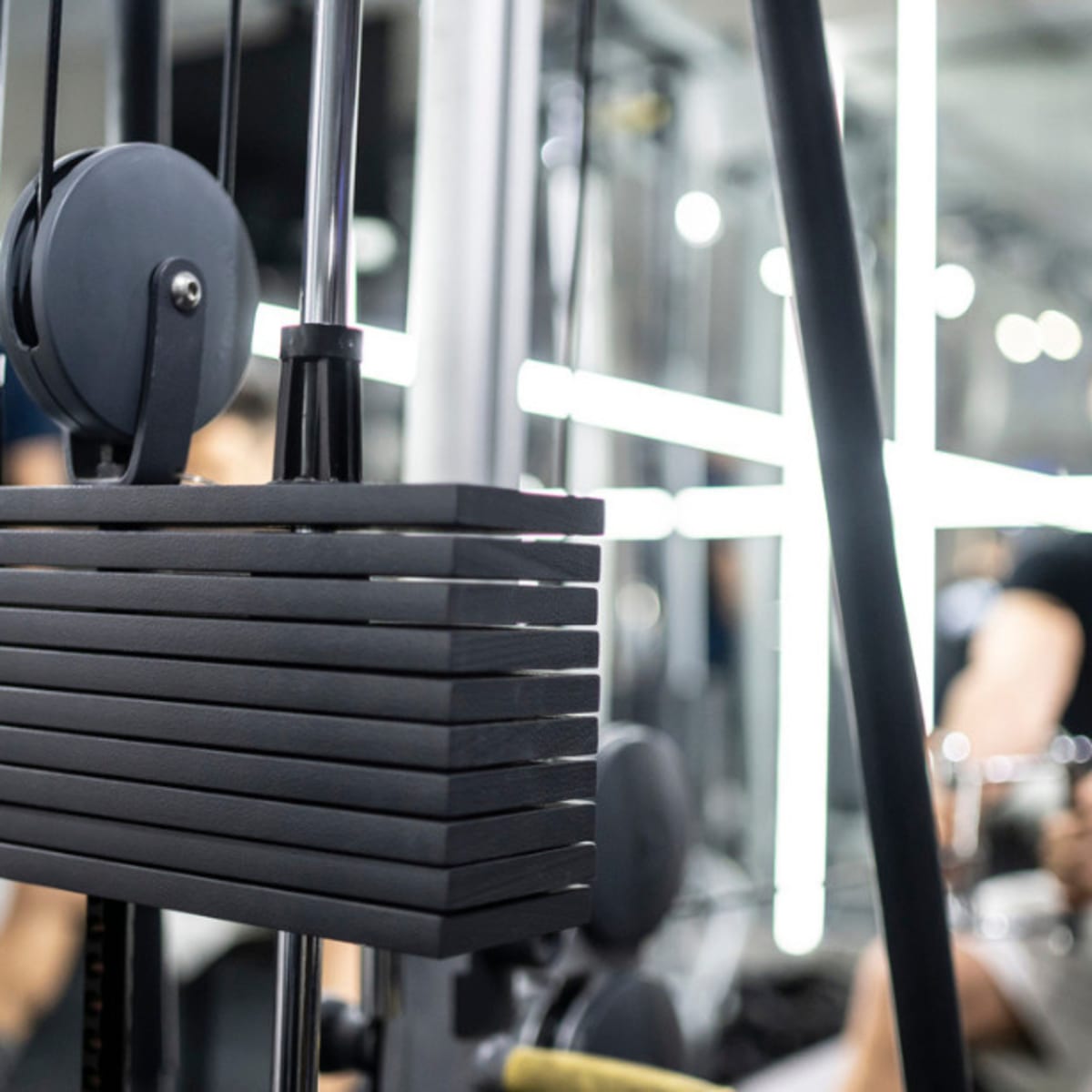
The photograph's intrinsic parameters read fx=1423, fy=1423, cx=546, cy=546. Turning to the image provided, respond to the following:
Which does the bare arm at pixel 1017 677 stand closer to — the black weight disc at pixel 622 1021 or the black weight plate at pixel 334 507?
the black weight disc at pixel 622 1021

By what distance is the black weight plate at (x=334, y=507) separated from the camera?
342 mm

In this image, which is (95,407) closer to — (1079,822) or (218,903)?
(218,903)

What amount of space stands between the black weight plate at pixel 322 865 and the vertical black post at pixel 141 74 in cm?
32

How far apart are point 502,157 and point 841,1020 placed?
9.23 ft

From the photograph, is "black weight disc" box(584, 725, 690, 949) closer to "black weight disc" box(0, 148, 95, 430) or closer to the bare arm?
"black weight disc" box(0, 148, 95, 430)

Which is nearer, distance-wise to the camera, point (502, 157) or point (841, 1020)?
point (502, 157)

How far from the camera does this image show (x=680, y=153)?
328 centimetres

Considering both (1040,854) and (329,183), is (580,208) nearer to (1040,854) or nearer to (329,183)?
(329,183)

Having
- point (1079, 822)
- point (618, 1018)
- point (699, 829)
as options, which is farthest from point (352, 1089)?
point (618, 1018)

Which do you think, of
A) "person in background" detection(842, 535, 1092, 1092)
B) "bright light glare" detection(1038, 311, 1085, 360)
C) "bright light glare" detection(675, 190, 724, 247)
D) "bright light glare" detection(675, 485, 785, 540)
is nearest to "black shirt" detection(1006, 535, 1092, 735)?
"person in background" detection(842, 535, 1092, 1092)

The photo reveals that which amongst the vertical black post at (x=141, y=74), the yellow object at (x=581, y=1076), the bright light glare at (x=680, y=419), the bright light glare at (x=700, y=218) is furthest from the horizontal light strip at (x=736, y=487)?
the yellow object at (x=581, y=1076)

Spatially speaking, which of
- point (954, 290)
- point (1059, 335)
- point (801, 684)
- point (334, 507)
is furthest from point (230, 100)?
point (801, 684)

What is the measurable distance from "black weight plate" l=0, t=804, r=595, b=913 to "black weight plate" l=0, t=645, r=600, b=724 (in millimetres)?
36

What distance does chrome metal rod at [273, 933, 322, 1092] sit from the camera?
420 mm
